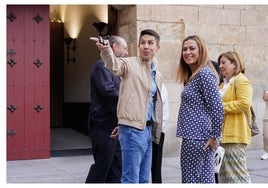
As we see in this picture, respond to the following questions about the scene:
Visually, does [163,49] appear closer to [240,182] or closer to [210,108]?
[240,182]

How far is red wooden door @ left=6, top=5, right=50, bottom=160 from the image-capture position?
6.92 metres

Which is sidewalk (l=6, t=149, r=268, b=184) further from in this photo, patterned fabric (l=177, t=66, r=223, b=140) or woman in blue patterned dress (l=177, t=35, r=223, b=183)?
patterned fabric (l=177, t=66, r=223, b=140)

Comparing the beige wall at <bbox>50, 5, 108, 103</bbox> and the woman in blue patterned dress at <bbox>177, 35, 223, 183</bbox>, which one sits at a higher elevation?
the beige wall at <bbox>50, 5, 108, 103</bbox>

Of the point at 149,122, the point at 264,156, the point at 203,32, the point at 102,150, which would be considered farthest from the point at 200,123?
the point at 203,32

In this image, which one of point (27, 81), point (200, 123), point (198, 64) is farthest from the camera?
point (27, 81)

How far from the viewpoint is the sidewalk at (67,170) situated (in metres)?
5.56

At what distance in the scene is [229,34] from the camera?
7.91 metres

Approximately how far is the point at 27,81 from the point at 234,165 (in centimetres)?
392

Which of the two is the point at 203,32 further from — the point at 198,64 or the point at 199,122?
the point at 199,122

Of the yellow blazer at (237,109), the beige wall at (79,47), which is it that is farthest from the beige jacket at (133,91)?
the beige wall at (79,47)

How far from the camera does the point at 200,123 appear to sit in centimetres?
340

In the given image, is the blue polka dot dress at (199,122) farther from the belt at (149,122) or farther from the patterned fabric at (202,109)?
the belt at (149,122)

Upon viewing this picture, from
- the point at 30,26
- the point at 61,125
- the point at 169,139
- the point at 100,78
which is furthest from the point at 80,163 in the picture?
the point at 61,125

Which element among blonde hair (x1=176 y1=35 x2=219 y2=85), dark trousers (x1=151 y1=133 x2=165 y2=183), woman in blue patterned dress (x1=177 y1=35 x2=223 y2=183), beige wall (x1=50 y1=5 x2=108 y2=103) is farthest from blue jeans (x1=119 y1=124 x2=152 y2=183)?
beige wall (x1=50 y1=5 x2=108 y2=103)
